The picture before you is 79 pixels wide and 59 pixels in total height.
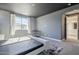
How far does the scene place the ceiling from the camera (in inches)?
86.8

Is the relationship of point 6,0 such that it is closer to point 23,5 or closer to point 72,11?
point 23,5

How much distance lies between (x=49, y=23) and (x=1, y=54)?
1.28m

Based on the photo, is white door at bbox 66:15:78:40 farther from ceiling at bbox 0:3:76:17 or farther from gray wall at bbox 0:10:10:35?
gray wall at bbox 0:10:10:35

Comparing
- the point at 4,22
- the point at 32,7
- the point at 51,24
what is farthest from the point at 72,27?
the point at 4,22

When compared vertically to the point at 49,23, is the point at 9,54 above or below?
below

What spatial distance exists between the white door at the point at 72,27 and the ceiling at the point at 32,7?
0.32m

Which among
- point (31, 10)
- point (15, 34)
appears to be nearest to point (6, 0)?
point (31, 10)

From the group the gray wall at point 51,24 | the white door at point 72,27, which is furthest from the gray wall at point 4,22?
the white door at point 72,27

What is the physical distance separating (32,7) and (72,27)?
102 cm

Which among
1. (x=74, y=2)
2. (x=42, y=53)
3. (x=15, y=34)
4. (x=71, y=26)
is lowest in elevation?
(x=42, y=53)

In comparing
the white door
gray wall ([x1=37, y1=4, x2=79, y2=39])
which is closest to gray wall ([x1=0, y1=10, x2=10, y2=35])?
gray wall ([x1=37, y1=4, x2=79, y2=39])

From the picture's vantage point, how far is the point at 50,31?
2.45m

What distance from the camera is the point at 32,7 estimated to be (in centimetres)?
227

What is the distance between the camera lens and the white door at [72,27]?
7.60ft
